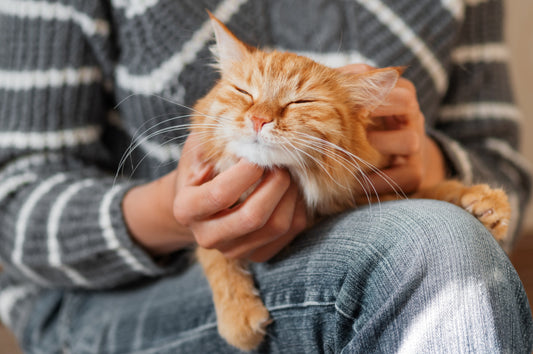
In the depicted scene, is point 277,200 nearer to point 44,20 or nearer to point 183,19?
point 183,19

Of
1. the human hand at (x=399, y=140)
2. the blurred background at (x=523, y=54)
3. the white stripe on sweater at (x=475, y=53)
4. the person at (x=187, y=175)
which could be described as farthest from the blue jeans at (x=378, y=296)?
the blurred background at (x=523, y=54)

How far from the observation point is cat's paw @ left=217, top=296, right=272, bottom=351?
759mm

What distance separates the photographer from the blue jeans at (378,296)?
0.54m

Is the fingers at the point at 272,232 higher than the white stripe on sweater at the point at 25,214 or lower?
higher

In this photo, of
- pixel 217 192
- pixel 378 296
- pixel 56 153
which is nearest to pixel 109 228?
pixel 56 153

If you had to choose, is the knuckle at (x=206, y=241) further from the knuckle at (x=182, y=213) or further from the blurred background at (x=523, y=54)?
the blurred background at (x=523, y=54)

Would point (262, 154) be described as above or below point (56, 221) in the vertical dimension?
above

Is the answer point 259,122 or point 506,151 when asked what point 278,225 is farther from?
point 506,151

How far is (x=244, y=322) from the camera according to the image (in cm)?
76

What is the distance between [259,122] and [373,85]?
0.22 meters

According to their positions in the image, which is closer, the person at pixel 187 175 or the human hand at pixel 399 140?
the person at pixel 187 175

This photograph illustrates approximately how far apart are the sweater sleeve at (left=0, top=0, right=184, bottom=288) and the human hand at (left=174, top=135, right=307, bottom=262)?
26cm

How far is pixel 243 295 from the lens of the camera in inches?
31.4

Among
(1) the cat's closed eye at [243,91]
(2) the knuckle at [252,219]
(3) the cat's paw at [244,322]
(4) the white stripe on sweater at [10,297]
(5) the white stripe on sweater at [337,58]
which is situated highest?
(5) the white stripe on sweater at [337,58]
